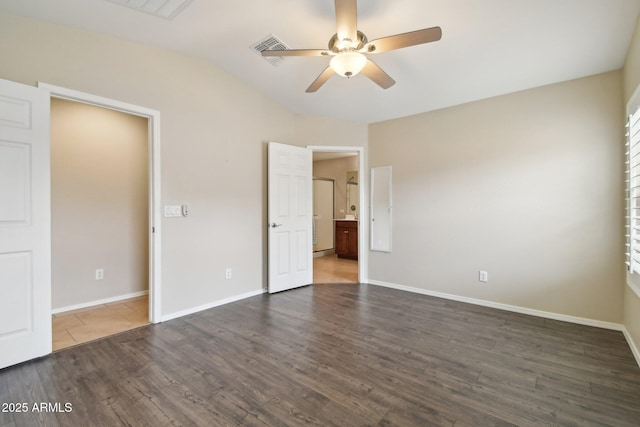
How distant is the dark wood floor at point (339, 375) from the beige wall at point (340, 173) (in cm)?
447

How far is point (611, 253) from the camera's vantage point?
2.83 meters

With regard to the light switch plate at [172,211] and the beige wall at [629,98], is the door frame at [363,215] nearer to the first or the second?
the light switch plate at [172,211]

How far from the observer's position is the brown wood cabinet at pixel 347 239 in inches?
257

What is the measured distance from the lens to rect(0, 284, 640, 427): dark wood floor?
1.67 m

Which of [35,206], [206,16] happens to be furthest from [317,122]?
[35,206]

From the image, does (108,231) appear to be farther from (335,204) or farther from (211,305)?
(335,204)

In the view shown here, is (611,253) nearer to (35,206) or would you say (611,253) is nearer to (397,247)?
(397,247)

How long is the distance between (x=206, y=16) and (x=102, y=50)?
1.01m

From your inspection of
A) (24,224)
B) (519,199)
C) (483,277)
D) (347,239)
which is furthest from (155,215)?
(347,239)

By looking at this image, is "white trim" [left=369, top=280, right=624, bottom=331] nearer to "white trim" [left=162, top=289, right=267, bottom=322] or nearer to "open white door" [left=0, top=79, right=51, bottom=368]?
"white trim" [left=162, top=289, right=267, bottom=322]

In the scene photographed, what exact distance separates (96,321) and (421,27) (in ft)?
13.7

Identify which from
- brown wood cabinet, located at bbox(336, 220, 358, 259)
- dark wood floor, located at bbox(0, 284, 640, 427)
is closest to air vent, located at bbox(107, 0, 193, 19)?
dark wood floor, located at bbox(0, 284, 640, 427)

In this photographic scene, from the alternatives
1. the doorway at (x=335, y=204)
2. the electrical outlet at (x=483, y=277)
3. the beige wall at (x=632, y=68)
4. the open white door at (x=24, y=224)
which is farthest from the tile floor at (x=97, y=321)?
the beige wall at (x=632, y=68)

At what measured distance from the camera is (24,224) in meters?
2.18
